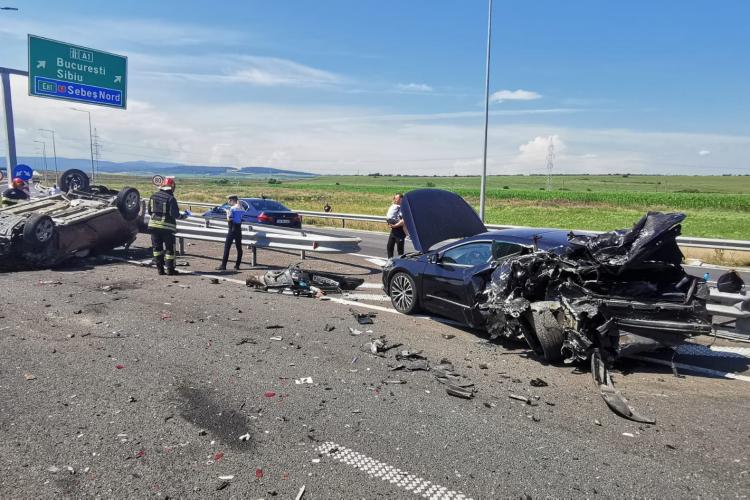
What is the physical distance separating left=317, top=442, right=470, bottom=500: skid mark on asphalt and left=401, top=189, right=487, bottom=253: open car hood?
461 cm

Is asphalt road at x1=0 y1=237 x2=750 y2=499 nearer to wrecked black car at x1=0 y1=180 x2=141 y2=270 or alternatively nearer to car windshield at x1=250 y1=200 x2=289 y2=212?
wrecked black car at x1=0 y1=180 x2=141 y2=270

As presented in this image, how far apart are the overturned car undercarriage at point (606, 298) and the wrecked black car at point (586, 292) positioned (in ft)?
0.03

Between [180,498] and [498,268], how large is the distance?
4.44 metres

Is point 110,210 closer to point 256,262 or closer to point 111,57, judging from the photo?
point 256,262

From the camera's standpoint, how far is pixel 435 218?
8.38m

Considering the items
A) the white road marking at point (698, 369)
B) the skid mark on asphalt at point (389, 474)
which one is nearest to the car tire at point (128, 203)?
the skid mark on asphalt at point (389, 474)

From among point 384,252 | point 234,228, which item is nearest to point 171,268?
point 234,228

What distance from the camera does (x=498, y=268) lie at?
6.52m

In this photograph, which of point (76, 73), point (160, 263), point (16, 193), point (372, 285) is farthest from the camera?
point (76, 73)

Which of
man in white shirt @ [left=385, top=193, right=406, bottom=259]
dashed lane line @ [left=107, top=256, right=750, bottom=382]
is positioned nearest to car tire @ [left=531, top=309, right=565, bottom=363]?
dashed lane line @ [left=107, top=256, right=750, bottom=382]

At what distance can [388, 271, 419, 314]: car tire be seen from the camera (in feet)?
26.2

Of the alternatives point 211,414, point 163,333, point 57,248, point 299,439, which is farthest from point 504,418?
point 57,248

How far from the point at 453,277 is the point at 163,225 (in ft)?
20.3

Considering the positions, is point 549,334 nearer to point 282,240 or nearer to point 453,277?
point 453,277
